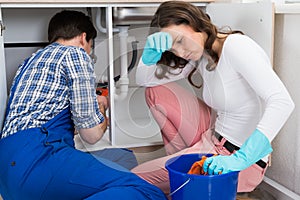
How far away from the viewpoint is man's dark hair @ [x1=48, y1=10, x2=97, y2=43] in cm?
172

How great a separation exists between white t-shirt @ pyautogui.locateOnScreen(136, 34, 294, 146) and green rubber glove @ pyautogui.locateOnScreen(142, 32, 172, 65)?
10 centimetres

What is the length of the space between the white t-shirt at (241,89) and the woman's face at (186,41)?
0.08m

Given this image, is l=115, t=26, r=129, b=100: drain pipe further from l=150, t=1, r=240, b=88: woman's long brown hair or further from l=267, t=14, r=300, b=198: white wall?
l=267, t=14, r=300, b=198: white wall

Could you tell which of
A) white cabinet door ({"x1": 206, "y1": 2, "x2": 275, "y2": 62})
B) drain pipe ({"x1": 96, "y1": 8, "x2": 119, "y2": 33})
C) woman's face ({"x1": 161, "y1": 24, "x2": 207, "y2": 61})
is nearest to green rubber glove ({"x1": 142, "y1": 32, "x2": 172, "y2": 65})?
woman's face ({"x1": 161, "y1": 24, "x2": 207, "y2": 61})

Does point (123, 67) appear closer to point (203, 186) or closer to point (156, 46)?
point (156, 46)

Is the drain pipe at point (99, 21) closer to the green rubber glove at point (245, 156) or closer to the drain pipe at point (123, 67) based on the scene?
the drain pipe at point (123, 67)

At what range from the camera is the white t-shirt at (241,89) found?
1267 mm

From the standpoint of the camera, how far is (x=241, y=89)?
4.72 feet

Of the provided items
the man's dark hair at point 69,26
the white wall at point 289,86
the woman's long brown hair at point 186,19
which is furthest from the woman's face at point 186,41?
the man's dark hair at point 69,26

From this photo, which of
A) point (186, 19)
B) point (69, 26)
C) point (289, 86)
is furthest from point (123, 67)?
point (289, 86)

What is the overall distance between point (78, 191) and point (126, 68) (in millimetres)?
557

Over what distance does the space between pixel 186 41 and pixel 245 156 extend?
A: 0.40 metres

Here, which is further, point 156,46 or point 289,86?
point 289,86

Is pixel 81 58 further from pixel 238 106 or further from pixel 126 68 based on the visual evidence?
pixel 238 106
